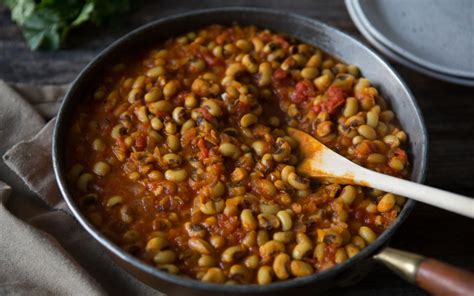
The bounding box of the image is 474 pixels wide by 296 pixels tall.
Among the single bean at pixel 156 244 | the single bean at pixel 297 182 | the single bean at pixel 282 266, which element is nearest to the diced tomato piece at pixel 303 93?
the single bean at pixel 297 182

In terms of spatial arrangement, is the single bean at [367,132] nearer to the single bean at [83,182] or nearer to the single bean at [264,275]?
the single bean at [264,275]

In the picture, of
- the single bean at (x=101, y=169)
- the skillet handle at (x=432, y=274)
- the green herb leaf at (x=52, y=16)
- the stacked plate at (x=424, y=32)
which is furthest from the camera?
the green herb leaf at (x=52, y=16)

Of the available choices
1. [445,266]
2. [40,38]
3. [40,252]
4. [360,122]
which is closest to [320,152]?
[360,122]

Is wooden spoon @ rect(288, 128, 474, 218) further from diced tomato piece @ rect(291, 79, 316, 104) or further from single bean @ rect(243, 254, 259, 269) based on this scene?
single bean @ rect(243, 254, 259, 269)

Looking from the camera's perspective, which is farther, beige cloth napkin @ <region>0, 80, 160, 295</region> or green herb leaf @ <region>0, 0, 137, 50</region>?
green herb leaf @ <region>0, 0, 137, 50</region>

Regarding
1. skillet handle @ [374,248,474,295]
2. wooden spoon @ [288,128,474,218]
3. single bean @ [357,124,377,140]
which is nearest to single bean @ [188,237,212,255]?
wooden spoon @ [288,128,474,218]
